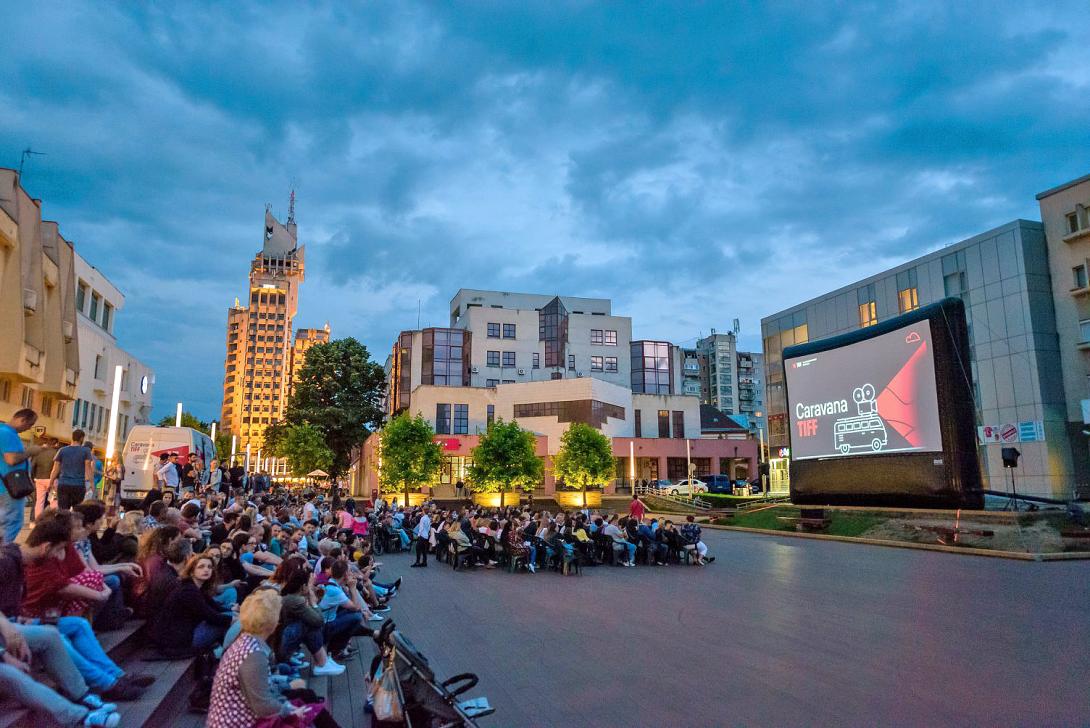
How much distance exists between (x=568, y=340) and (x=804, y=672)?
58.2 metres

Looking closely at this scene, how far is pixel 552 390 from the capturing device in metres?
57.3

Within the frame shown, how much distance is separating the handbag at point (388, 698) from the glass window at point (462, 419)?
52.6 meters

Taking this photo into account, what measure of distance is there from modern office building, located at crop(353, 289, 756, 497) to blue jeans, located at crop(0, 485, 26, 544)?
4536 cm

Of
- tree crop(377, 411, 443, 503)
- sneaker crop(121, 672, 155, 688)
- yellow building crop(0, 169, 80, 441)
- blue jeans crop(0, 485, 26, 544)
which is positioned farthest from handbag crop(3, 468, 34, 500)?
tree crop(377, 411, 443, 503)

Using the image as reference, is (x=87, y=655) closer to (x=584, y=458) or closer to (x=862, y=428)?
(x=862, y=428)

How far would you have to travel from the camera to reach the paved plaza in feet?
19.7

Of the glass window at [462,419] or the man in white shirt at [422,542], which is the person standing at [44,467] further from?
the glass window at [462,419]

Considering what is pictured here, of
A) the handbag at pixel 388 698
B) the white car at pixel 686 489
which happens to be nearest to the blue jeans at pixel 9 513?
the handbag at pixel 388 698

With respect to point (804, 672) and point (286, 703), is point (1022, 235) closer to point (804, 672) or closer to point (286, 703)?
point (804, 672)

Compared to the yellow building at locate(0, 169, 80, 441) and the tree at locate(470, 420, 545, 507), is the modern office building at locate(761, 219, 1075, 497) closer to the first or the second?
the tree at locate(470, 420, 545, 507)

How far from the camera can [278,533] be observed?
1123 centimetres

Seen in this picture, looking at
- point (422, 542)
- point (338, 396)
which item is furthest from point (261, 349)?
point (422, 542)

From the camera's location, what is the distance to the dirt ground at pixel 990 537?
733 inches

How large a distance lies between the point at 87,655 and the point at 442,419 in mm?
52226
